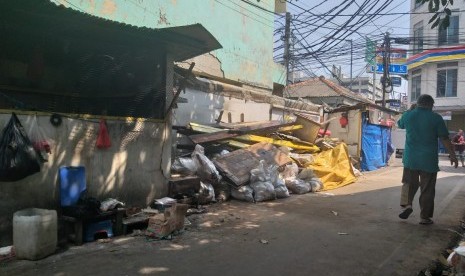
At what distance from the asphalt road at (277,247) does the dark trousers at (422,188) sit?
27 centimetres

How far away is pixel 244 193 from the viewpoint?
317 inches

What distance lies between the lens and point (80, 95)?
6.70 metres

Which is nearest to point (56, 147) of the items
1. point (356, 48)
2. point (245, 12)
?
point (245, 12)

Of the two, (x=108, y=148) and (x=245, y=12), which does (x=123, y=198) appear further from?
(x=245, y=12)

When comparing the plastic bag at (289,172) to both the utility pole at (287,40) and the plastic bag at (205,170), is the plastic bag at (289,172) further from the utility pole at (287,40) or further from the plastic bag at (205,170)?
the utility pole at (287,40)

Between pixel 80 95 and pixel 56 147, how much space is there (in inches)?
68.1

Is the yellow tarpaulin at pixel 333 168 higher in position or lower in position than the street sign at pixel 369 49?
lower

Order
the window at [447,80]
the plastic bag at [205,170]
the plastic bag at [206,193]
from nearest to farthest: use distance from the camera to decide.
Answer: the plastic bag at [206,193], the plastic bag at [205,170], the window at [447,80]

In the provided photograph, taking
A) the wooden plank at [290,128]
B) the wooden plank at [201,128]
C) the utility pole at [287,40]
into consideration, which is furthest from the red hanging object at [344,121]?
the wooden plank at [201,128]

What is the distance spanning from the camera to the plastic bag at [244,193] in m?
8.01

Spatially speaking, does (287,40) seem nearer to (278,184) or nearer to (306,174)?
(306,174)

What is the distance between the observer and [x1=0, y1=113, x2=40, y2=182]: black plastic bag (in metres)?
4.39

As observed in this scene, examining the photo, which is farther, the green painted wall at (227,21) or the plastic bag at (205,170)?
the green painted wall at (227,21)

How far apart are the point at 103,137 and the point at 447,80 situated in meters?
32.0
